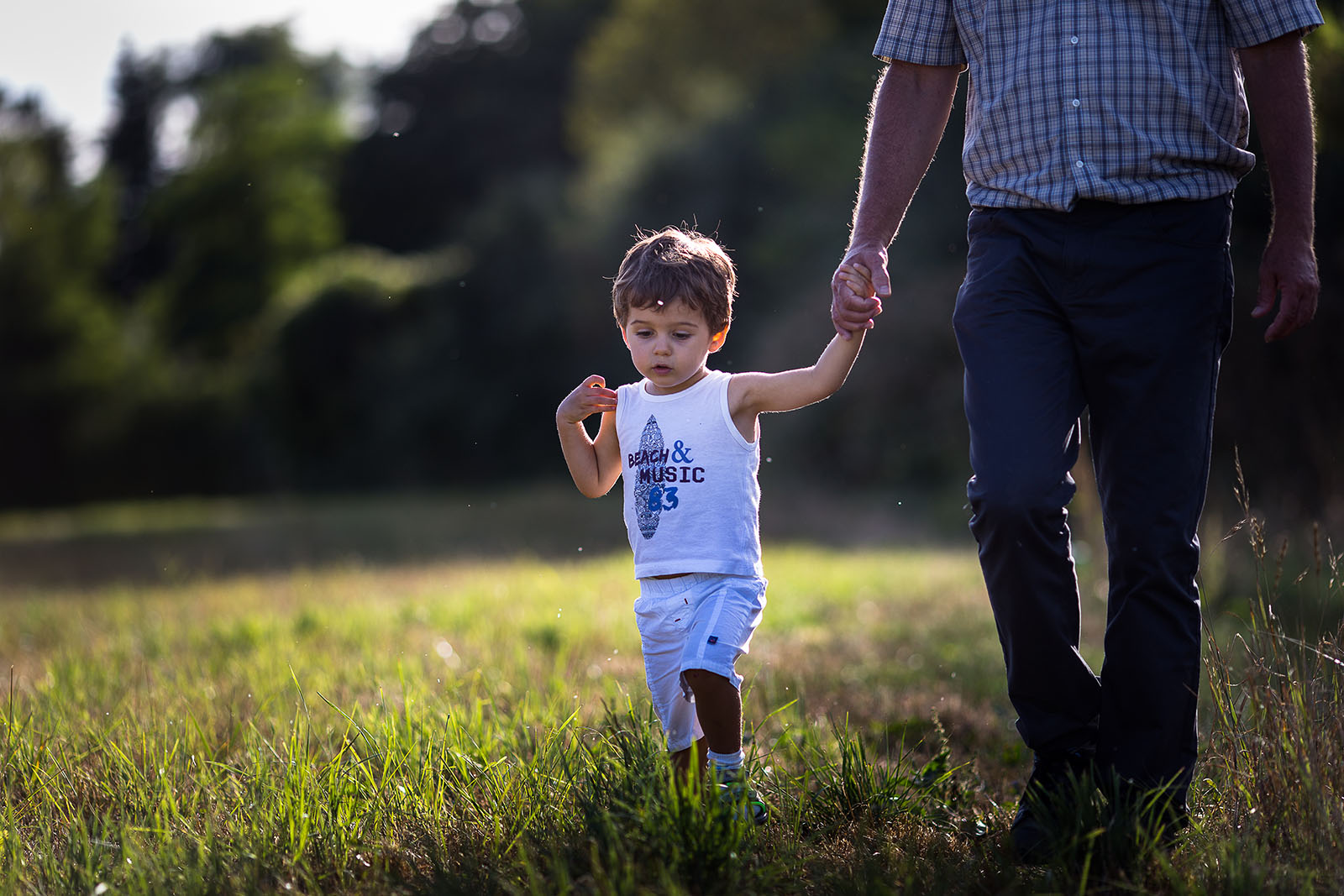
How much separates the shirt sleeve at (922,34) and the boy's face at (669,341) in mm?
831

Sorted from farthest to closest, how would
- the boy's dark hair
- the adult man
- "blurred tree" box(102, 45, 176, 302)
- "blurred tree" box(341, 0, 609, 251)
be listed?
"blurred tree" box(341, 0, 609, 251)
"blurred tree" box(102, 45, 176, 302)
the boy's dark hair
the adult man

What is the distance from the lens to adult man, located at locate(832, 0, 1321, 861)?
2.74m

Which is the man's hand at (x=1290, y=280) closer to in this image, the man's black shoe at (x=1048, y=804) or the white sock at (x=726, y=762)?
the man's black shoe at (x=1048, y=804)

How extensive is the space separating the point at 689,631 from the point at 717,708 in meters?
0.18

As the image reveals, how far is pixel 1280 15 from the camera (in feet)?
9.08

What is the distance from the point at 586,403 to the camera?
3.13 m

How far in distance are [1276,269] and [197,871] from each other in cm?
275

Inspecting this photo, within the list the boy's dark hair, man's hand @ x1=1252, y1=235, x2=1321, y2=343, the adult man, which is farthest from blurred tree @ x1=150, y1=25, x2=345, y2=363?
man's hand @ x1=1252, y1=235, x2=1321, y2=343

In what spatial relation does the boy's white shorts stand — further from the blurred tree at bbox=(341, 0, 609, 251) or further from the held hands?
the blurred tree at bbox=(341, 0, 609, 251)

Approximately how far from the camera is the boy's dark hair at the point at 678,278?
2.96m

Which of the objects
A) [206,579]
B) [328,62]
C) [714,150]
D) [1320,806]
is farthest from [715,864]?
[328,62]

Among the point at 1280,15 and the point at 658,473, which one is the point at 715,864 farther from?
the point at 1280,15

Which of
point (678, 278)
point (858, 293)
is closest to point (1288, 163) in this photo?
point (858, 293)

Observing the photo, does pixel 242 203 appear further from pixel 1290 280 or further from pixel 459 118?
pixel 1290 280
